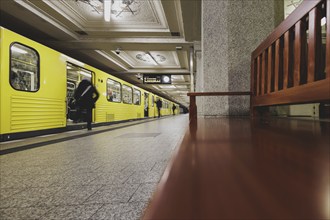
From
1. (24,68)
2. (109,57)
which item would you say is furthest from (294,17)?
(109,57)

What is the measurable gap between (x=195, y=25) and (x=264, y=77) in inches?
202

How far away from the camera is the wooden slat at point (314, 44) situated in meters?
1.47

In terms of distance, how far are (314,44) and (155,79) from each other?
1256 centimetres

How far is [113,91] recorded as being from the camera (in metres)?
10.7

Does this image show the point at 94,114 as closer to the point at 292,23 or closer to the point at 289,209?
the point at 292,23

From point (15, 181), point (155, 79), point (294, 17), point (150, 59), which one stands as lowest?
point (15, 181)

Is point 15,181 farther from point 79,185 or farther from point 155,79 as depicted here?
point 155,79

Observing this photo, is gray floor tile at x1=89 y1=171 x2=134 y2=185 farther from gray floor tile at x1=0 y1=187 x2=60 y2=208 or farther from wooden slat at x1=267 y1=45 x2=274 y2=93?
wooden slat at x1=267 y1=45 x2=274 y2=93

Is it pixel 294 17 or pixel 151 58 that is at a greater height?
pixel 151 58

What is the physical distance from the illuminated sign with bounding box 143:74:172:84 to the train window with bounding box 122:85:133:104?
3.68ft

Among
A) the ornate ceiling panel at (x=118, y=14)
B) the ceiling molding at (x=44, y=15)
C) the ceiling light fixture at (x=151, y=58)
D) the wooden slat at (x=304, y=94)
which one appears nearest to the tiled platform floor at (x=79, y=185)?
the wooden slat at (x=304, y=94)

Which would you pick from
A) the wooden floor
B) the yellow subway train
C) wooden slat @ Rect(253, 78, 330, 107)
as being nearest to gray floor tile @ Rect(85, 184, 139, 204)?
the wooden floor

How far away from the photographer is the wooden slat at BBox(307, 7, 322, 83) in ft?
4.84

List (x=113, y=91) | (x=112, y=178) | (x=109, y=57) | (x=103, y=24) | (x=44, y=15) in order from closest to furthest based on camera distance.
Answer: (x=112, y=178) → (x=44, y=15) → (x=103, y=24) → (x=113, y=91) → (x=109, y=57)
